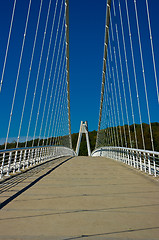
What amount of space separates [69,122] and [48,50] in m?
25.6

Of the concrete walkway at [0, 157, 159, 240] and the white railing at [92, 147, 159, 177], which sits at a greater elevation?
the white railing at [92, 147, 159, 177]

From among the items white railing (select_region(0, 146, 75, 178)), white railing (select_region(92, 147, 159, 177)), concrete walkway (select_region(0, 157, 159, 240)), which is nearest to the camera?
concrete walkway (select_region(0, 157, 159, 240))

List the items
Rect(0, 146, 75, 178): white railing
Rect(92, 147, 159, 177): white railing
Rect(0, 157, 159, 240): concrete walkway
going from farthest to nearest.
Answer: Rect(92, 147, 159, 177): white railing < Rect(0, 146, 75, 178): white railing < Rect(0, 157, 159, 240): concrete walkway

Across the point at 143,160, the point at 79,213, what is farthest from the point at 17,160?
the point at 143,160

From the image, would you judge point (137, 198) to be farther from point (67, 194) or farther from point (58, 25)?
point (58, 25)

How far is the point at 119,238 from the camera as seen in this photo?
87.7 inches

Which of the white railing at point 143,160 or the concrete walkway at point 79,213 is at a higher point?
the white railing at point 143,160

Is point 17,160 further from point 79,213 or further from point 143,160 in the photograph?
point 143,160

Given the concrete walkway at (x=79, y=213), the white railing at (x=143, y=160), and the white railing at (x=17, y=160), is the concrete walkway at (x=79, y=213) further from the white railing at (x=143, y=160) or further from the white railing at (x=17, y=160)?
the white railing at (x=143, y=160)

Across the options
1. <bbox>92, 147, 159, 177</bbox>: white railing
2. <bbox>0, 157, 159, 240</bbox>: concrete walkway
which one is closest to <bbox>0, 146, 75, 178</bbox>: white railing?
<bbox>0, 157, 159, 240</bbox>: concrete walkway

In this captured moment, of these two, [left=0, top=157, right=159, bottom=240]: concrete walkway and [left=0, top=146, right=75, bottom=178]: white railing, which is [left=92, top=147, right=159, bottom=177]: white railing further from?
[left=0, top=146, right=75, bottom=178]: white railing

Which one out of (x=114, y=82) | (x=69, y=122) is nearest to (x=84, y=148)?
(x=69, y=122)

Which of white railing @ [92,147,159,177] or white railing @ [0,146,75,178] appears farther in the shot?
white railing @ [92,147,159,177]

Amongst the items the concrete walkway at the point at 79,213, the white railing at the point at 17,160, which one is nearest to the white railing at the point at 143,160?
the concrete walkway at the point at 79,213
